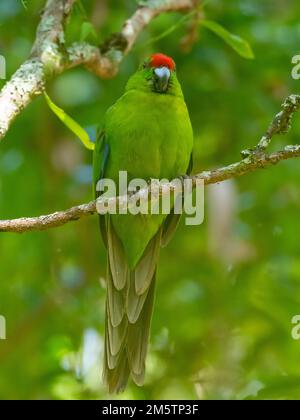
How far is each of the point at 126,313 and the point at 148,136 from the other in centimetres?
87

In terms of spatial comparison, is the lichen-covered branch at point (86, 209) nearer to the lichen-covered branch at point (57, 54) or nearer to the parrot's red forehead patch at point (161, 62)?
the lichen-covered branch at point (57, 54)

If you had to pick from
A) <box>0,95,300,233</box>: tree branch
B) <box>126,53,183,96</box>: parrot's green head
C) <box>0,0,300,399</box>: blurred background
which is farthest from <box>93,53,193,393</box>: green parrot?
<box>0,95,300,233</box>: tree branch

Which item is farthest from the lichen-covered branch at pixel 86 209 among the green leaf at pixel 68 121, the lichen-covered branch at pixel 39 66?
the green leaf at pixel 68 121

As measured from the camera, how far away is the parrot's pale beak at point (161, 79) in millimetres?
3873

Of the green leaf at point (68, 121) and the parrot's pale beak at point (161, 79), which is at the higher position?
the parrot's pale beak at point (161, 79)

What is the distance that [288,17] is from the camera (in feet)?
16.3

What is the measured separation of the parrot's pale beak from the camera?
387 centimetres

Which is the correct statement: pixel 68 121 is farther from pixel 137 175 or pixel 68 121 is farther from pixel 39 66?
pixel 137 175

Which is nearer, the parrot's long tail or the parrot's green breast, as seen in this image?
the parrot's green breast

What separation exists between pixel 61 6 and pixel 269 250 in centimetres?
225

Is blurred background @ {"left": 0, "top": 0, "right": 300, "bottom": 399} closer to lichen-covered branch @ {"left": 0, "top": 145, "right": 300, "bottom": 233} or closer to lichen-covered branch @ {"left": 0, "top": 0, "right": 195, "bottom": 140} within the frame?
lichen-covered branch @ {"left": 0, "top": 0, "right": 195, "bottom": 140}

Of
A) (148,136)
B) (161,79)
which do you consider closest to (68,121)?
(148,136)

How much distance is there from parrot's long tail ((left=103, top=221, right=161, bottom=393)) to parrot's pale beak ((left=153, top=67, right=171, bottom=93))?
72 centimetres

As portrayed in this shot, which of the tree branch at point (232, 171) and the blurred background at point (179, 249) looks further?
the blurred background at point (179, 249)
